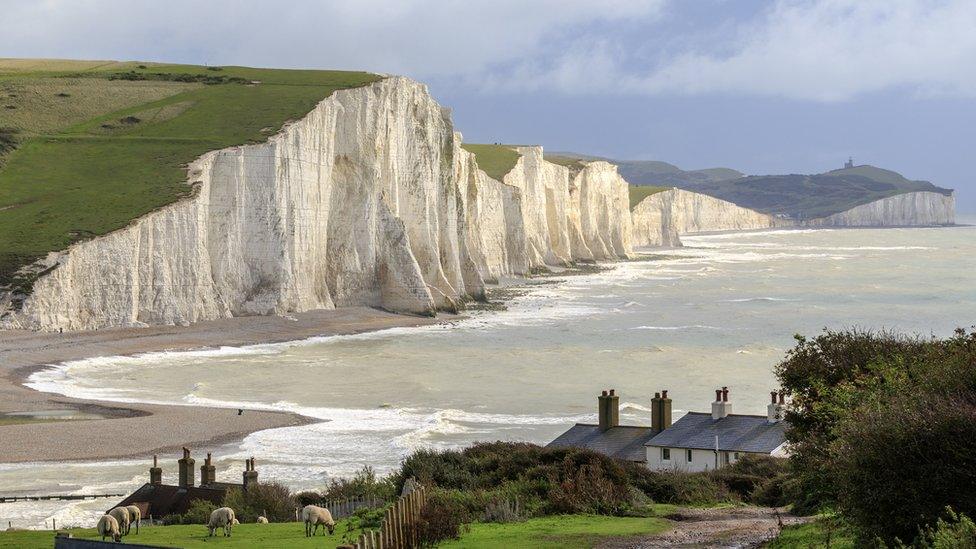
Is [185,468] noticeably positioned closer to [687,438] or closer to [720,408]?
[687,438]

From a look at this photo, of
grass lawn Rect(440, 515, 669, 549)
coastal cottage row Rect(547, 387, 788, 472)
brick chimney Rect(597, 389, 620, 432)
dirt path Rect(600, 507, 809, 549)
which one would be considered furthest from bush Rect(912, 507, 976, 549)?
brick chimney Rect(597, 389, 620, 432)

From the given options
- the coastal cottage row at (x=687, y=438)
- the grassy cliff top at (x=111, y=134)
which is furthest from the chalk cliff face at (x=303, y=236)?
the coastal cottage row at (x=687, y=438)

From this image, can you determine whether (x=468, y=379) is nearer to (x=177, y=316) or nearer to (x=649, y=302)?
(x=177, y=316)

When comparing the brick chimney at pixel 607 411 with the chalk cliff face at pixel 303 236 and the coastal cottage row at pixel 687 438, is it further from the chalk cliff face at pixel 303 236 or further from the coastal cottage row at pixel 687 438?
the chalk cliff face at pixel 303 236

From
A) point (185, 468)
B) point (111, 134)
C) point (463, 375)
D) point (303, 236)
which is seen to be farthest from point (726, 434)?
point (111, 134)

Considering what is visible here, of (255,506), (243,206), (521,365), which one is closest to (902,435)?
(255,506)

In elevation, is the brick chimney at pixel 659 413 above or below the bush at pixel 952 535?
below
